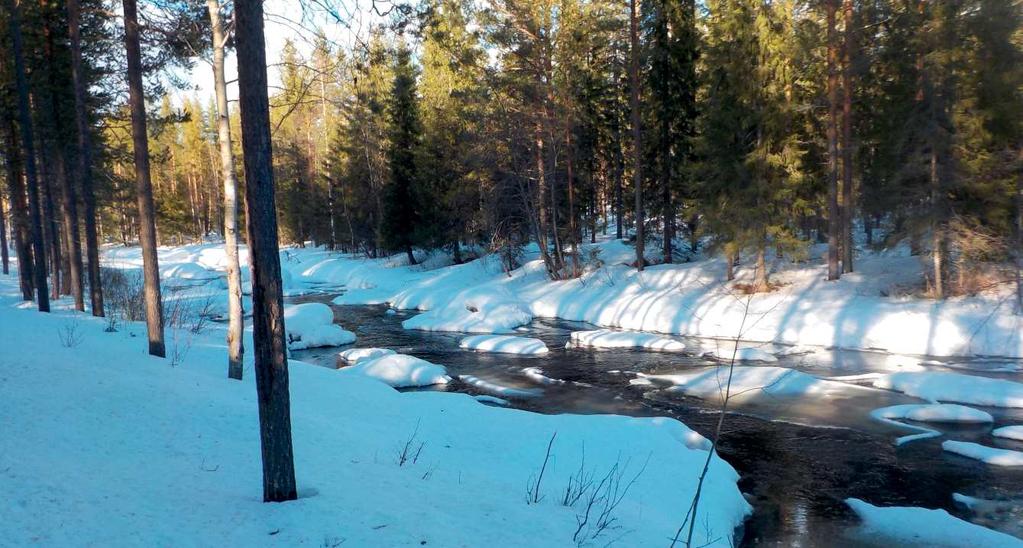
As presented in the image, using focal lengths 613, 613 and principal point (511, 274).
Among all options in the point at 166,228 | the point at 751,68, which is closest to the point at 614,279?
the point at 751,68

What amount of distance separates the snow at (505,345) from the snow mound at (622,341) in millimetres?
1061

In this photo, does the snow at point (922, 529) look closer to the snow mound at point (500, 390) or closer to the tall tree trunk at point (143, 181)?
the snow mound at point (500, 390)

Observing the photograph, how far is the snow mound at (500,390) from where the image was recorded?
42.4 feet

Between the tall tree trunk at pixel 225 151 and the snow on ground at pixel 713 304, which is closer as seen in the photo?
the tall tree trunk at pixel 225 151

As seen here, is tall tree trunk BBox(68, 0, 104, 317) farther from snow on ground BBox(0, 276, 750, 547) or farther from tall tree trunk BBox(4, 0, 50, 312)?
snow on ground BBox(0, 276, 750, 547)

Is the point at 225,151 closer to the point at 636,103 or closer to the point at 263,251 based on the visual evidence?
the point at 263,251

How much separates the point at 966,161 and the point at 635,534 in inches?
660

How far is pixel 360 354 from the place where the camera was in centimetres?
1681

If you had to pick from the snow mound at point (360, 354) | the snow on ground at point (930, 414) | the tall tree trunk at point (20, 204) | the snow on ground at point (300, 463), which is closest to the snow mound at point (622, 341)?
the snow mound at point (360, 354)

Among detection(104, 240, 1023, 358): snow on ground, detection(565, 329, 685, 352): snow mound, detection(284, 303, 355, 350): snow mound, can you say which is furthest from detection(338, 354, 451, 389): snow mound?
detection(565, 329, 685, 352): snow mound

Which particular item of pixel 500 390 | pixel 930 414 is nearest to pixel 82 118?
pixel 500 390

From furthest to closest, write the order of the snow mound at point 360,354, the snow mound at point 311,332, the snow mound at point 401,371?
the snow mound at point 311,332, the snow mound at point 360,354, the snow mound at point 401,371

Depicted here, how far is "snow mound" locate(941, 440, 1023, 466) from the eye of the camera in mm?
8927

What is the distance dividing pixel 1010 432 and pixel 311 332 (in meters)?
17.3
